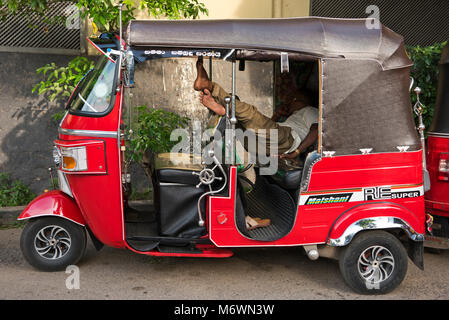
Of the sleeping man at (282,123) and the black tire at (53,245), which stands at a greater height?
the sleeping man at (282,123)

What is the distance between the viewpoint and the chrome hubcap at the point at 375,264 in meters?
4.24

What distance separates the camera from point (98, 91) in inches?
168

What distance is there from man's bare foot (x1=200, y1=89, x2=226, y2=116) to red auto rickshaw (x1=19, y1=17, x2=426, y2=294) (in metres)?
0.28

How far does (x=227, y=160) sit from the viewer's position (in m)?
4.24

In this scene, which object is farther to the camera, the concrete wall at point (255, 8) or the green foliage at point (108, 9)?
the concrete wall at point (255, 8)

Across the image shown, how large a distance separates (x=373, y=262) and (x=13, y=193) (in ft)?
16.2

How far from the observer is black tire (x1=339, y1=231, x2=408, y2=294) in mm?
4191

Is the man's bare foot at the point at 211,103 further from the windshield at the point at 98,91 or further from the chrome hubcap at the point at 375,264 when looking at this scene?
the chrome hubcap at the point at 375,264

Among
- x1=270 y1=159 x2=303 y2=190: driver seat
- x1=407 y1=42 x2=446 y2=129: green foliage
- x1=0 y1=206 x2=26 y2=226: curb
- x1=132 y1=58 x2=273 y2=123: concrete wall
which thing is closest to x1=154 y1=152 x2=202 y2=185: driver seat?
x1=270 y1=159 x2=303 y2=190: driver seat

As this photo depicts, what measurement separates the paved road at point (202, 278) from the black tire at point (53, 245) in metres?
0.11

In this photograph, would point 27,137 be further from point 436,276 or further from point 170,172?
point 436,276

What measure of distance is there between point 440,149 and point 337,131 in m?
1.38

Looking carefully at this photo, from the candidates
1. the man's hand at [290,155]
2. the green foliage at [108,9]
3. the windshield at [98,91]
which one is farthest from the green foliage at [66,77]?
the man's hand at [290,155]

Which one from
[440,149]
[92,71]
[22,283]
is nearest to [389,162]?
[440,149]
